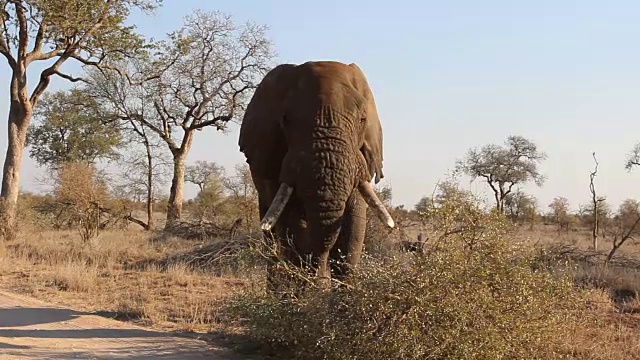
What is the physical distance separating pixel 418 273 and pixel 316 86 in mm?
2815

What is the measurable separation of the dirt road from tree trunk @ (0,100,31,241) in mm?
11617

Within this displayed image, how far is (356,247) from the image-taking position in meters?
7.36

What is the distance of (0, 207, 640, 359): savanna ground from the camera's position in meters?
5.32

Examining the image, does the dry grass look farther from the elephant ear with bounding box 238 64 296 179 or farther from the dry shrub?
the dry shrub

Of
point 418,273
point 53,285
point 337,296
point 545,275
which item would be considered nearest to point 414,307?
point 418,273

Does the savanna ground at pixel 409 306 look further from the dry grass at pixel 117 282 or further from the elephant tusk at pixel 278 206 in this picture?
the elephant tusk at pixel 278 206

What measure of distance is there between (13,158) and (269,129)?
14248 millimetres

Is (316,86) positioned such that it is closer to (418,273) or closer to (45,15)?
(418,273)

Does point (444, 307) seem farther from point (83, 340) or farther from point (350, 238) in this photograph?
point (83, 340)

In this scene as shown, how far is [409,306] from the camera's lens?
5387 millimetres

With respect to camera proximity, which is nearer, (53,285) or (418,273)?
(418,273)

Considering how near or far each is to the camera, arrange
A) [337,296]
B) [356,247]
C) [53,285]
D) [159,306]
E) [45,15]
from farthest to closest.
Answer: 1. [45,15]
2. [53,285]
3. [159,306]
4. [356,247]
5. [337,296]

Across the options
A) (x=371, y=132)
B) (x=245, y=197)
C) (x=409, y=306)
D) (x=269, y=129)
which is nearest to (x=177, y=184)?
(x=245, y=197)

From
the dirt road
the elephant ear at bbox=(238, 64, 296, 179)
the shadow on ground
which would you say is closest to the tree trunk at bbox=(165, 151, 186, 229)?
the shadow on ground
